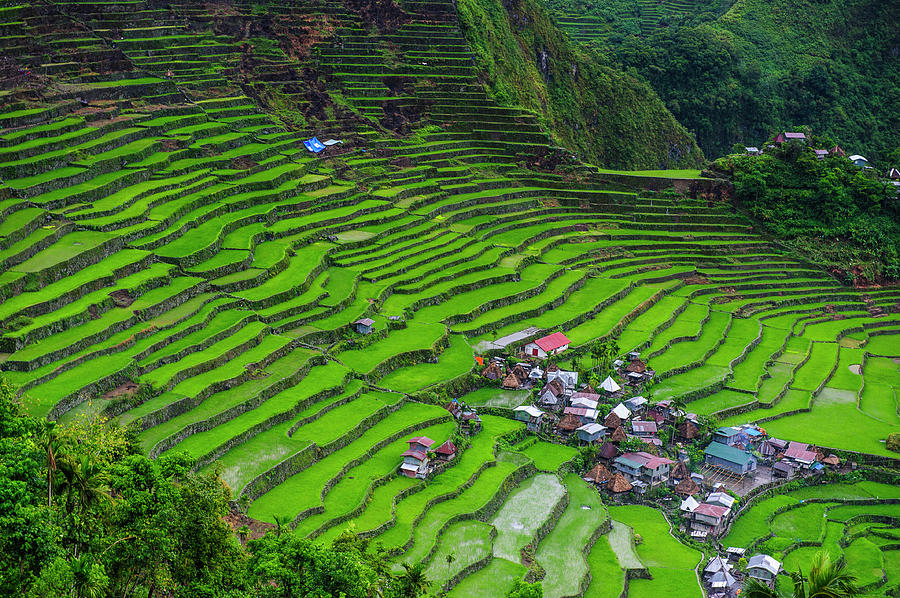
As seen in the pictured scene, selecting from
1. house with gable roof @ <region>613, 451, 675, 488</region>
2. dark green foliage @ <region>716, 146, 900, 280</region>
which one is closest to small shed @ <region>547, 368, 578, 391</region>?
house with gable roof @ <region>613, 451, 675, 488</region>

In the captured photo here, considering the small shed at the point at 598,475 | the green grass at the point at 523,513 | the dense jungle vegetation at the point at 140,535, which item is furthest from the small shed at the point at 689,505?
the dense jungle vegetation at the point at 140,535

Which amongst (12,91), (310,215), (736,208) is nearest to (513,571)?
(310,215)

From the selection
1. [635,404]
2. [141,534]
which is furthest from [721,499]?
[141,534]

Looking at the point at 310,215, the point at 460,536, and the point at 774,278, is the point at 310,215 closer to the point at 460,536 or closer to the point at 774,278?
the point at 460,536

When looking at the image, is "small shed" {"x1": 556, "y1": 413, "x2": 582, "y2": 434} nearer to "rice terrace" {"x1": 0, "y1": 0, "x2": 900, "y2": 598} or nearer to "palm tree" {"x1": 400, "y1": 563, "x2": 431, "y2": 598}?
"rice terrace" {"x1": 0, "y1": 0, "x2": 900, "y2": 598}

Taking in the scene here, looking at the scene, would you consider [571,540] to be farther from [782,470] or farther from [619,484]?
[782,470]

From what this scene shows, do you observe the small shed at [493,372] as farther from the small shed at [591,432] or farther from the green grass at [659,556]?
the green grass at [659,556]
